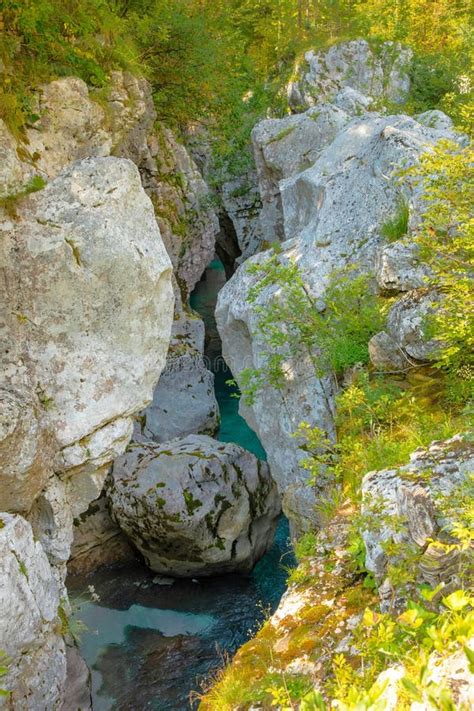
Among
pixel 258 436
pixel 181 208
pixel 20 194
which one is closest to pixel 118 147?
pixel 20 194

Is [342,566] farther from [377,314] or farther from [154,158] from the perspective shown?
[154,158]

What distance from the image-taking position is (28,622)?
7.07m

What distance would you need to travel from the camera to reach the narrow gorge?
425 cm

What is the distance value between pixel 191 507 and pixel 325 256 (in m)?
5.96

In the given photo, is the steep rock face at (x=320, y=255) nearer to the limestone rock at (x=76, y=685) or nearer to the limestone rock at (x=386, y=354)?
the limestone rock at (x=386, y=354)

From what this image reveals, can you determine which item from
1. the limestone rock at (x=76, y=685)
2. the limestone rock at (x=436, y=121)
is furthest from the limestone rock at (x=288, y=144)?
the limestone rock at (x=76, y=685)

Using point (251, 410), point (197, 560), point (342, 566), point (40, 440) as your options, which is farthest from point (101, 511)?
point (342, 566)

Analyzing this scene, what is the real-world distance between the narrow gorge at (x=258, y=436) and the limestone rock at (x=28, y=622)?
0.03 metres

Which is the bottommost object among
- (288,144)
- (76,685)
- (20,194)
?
(76,685)

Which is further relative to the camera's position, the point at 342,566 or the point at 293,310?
the point at 293,310

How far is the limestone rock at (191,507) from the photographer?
13.0 metres

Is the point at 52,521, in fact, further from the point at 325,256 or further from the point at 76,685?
the point at 325,256

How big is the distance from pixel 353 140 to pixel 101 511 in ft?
30.3

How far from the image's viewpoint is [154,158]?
745 inches
